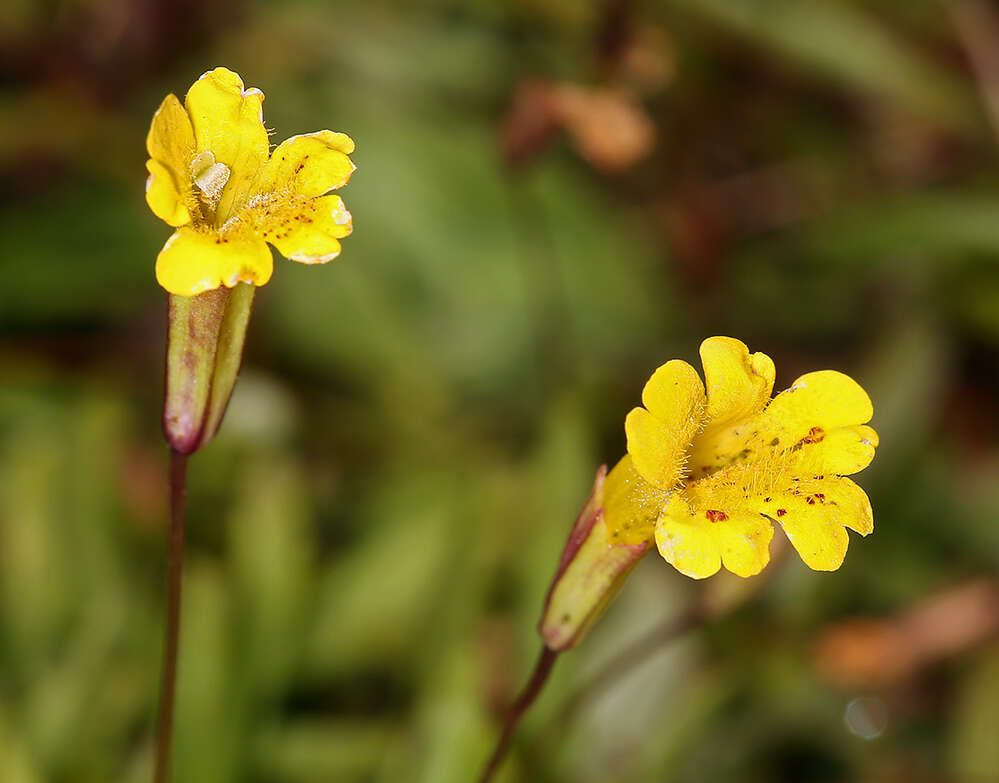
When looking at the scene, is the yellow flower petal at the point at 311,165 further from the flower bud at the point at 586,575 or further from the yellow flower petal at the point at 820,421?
the yellow flower petal at the point at 820,421

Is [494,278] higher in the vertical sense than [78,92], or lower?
lower

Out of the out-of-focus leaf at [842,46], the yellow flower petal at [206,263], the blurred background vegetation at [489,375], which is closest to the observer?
the yellow flower petal at [206,263]

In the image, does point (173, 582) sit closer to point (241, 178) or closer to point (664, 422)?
point (241, 178)

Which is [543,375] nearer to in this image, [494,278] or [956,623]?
[494,278]

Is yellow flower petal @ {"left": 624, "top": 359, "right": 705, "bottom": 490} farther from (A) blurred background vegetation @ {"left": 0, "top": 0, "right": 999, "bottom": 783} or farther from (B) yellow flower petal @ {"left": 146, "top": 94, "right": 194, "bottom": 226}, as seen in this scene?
(A) blurred background vegetation @ {"left": 0, "top": 0, "right": 999, "bottom": 783}

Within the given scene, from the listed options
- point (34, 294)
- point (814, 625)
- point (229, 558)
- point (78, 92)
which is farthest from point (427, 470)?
point (78, 92)

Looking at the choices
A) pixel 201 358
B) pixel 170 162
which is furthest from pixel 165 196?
pixel 201 358

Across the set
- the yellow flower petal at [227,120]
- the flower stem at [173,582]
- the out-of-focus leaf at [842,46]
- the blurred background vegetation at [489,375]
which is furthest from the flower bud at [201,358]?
the out-of-focus leaf at [842,46]

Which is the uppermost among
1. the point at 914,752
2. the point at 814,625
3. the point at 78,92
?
the point at 78,92
